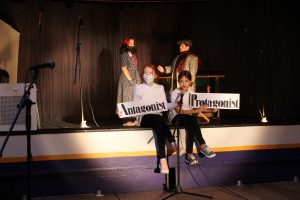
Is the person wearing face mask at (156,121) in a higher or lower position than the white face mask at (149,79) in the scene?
lower

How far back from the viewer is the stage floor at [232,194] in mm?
5556

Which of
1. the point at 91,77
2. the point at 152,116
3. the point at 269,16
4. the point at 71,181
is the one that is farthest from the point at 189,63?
the point at 269,16

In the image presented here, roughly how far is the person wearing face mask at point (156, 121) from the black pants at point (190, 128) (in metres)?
0.20

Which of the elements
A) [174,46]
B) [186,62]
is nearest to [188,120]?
[186,62]

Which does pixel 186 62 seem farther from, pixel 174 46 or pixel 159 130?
pixel 174 46

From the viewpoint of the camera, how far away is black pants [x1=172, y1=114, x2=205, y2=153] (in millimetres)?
5812

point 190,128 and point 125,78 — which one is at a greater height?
point 125,78

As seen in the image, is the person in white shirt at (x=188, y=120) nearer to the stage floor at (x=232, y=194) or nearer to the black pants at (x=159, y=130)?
the black pants at (x=159, y=130)

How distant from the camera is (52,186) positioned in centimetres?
557

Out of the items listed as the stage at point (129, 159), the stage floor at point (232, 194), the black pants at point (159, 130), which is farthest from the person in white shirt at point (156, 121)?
the stage floor at point (232, 194)

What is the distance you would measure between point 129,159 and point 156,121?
577mm

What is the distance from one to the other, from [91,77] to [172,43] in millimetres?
1878

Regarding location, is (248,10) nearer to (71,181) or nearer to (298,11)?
(298,11)

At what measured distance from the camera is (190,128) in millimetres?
5836
